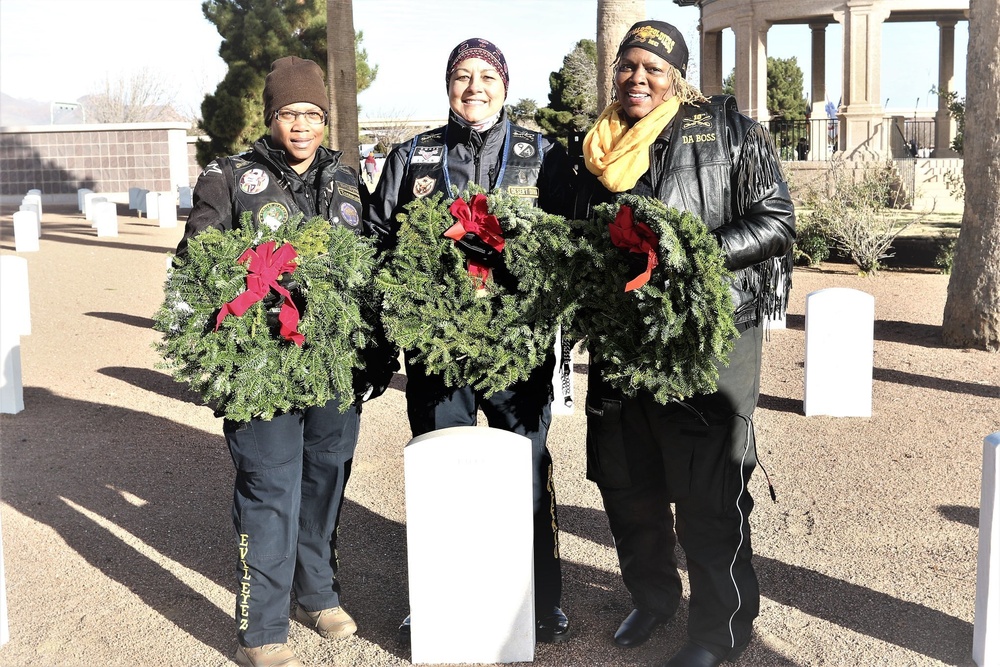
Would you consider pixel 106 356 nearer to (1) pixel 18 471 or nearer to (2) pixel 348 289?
(1) pixel 18 471

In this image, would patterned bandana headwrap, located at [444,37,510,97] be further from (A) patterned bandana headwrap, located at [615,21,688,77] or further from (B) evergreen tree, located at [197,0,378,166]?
(B) evergreen tree, located at [197,0,378,166]

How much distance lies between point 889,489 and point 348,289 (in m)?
3.69

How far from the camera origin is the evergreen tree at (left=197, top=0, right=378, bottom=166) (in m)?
20.8

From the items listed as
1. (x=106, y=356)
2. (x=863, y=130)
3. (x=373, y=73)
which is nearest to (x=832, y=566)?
(x=106, y=356)

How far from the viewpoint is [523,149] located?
12.8 ft

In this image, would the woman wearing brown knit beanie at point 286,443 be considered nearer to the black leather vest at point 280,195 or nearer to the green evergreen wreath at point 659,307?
the black leather vest at point 280,195

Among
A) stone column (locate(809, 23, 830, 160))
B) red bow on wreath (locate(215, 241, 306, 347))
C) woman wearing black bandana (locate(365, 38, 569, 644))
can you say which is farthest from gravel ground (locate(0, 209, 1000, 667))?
stone column (locate(809, 23, 830, 160))

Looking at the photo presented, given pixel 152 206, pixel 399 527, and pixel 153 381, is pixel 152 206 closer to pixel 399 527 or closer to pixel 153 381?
pixel 153 381

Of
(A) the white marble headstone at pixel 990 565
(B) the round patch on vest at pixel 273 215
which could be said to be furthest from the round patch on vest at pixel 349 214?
(A) the white marble headstone at pixel 990 565

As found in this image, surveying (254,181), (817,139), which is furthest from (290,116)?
(817,139)

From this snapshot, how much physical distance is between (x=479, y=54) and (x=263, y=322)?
4.25 ft

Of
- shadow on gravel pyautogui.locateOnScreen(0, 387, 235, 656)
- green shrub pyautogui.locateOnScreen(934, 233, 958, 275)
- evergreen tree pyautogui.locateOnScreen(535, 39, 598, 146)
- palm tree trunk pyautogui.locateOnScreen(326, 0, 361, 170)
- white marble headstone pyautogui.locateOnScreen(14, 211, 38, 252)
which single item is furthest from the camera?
evergreen tree pyautogui.locateOnScreen(535, 39, 598, 146)

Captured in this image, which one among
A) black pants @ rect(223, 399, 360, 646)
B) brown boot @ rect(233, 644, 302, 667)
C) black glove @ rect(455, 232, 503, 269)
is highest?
black glove @ rect(455, 232, 503, 269)

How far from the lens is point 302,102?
3.87 metres
